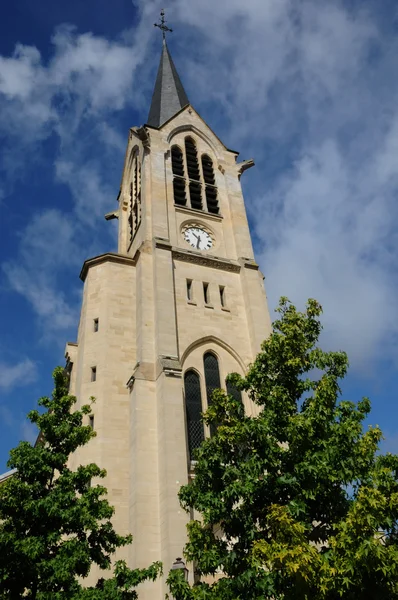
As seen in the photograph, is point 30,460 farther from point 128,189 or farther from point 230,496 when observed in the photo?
point 128,189

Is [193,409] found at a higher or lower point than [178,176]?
lower

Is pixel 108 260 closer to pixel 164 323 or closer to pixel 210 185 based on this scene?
pixel 164 323

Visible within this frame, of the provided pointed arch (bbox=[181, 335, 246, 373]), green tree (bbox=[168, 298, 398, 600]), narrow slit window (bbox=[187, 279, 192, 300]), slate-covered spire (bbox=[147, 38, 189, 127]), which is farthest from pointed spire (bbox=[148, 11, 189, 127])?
green tree (bbox=[168, 298, 398, 600])

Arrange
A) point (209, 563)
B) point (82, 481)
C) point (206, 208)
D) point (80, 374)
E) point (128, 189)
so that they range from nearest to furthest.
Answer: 1. point (209, 563)
2. point (82, 481)
3. point (80, 374)
4. point (206, 208)
5. point (128, 189)

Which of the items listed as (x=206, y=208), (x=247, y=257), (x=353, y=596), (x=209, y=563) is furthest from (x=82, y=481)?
(x=206, y=208)

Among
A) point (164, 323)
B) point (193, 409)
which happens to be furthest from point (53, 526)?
point (164, 323)

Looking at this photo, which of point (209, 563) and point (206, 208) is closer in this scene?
point (209, 563)

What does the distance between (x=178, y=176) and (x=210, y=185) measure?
2049 millimetres

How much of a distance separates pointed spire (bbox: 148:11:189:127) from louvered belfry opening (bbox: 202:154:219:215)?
12.2ft

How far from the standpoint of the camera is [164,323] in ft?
75.3

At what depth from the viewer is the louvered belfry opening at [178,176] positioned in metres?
30.7

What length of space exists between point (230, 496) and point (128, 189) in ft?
90.5

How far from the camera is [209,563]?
11133 millimetres

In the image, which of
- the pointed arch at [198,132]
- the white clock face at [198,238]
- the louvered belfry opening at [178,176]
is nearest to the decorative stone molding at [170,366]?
the white clock face at [198,238]
